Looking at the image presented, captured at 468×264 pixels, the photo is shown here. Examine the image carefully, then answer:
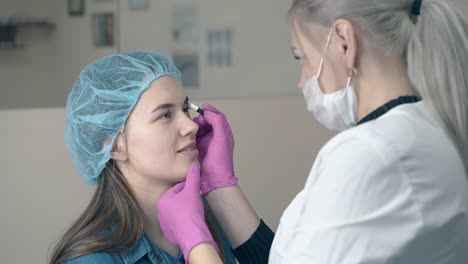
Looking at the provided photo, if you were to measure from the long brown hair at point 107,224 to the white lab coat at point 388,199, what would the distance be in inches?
22.9

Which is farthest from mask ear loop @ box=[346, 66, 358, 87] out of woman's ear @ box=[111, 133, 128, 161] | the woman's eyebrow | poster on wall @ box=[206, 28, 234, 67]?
poster on wall @ box=[206, 28, 234, 67]

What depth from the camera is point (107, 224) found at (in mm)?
1482

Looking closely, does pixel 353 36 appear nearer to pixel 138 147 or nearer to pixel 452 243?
pixel 452 243

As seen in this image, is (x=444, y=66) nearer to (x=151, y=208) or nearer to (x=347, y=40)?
(x=347, y=40)

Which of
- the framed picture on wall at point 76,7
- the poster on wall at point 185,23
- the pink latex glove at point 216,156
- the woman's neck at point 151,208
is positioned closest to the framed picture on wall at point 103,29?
the framed picture on wall at point 76,7

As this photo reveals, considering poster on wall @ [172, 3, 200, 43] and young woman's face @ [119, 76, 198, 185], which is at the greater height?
poster on wall @ [172, 3, 200, 43]

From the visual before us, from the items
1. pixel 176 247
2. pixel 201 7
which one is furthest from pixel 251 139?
pixel 176 247

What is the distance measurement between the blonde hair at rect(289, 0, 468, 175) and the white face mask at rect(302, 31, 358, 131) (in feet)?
0.26

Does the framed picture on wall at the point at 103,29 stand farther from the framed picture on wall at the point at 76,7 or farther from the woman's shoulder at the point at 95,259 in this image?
the woman's shoulder at the point at 95,259

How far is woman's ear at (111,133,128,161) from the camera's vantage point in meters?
1.56

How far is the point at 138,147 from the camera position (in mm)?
1543

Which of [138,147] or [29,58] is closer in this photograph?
[138,147]

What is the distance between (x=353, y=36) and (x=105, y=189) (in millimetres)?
834

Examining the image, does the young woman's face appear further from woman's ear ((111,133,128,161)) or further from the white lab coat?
the white lab coat
